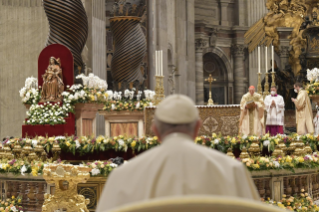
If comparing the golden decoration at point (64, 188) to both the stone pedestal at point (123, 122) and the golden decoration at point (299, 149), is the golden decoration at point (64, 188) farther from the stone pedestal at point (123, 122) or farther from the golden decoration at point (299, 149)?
the stone pedestal at point (123, 122)

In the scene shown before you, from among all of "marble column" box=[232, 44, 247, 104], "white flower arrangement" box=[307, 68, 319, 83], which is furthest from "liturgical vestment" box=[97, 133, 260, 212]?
"marble column" box=[232, 44, 247, 104]

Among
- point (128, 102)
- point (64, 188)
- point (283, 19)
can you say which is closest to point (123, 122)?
point (128, 102)

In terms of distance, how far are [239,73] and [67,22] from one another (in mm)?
19173

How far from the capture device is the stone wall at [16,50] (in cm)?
1513

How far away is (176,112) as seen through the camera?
2.21 meters

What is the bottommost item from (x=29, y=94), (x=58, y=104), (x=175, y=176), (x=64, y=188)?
(x=64, y=188)

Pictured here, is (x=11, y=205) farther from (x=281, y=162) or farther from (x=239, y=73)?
(x=239, y=73)

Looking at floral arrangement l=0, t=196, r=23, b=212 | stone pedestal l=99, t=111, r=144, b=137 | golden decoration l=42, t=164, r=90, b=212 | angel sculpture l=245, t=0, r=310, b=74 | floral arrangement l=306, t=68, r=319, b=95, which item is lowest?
floral arrangement l=0, t=196, r=23, b=212

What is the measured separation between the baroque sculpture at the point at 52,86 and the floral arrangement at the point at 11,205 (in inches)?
182

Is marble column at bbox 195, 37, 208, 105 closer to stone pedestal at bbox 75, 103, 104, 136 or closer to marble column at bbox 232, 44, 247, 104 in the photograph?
marble column at bbox 232, 44, 247, 104

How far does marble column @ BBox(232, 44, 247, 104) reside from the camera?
30219mm

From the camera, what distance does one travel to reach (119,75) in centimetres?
1515

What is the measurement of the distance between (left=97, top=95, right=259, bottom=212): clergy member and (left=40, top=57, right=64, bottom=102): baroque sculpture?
9.88 m

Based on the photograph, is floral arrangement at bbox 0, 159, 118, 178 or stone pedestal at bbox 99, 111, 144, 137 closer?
floral arrangement at bbox 0, 159, 118, 178
